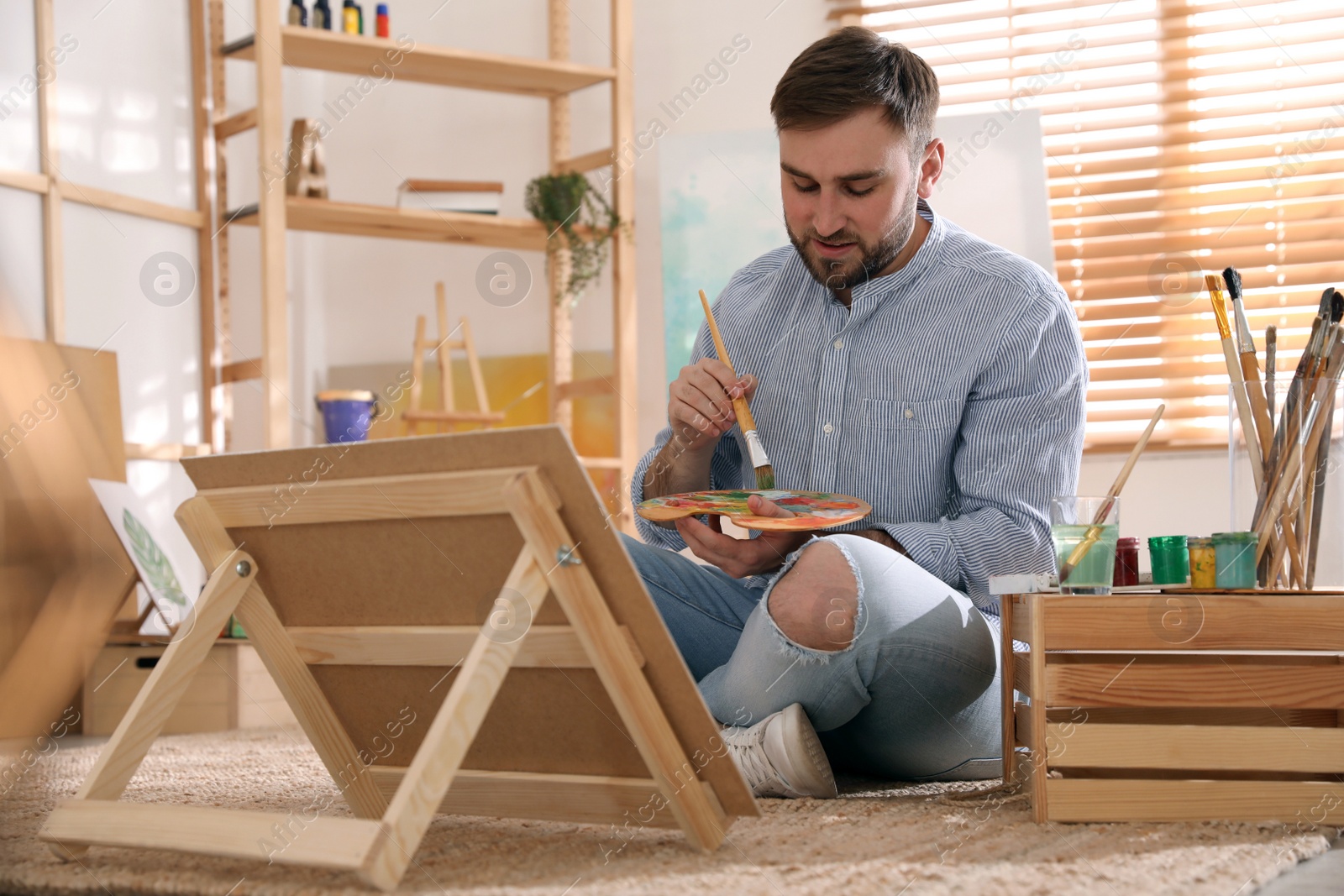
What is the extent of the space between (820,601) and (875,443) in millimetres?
372

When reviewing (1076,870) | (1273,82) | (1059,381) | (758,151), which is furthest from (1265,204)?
(1076,870)

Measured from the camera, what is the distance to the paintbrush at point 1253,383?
1350 millimetres

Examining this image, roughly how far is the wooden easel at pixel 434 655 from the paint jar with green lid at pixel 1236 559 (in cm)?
56

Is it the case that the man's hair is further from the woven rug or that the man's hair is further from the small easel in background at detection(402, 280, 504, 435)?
the small easel in background at detection(402, 280, 504, 435)

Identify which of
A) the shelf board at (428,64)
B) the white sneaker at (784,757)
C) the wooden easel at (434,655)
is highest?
the shelf board at (428,64)

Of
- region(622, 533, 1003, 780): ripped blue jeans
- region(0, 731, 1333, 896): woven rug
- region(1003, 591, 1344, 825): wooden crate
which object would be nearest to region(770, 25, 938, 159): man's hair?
region(622, 533, 1003, 780): ripped blue jeans

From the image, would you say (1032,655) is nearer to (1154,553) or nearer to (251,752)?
(1154,553)

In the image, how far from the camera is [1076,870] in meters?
1.05

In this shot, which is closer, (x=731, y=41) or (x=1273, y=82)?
(x=1273, y=82)

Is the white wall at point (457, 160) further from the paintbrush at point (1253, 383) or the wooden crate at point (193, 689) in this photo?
the paintbrush at point (1253, 383)

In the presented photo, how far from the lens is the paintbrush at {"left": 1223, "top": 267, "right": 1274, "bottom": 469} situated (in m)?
1.35

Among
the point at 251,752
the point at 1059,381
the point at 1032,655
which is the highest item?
the point at 1059,381

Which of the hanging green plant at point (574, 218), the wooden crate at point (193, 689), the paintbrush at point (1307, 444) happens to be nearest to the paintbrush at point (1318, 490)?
the paintbrush at point (1307, 444)

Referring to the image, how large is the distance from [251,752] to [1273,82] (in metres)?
2.76
